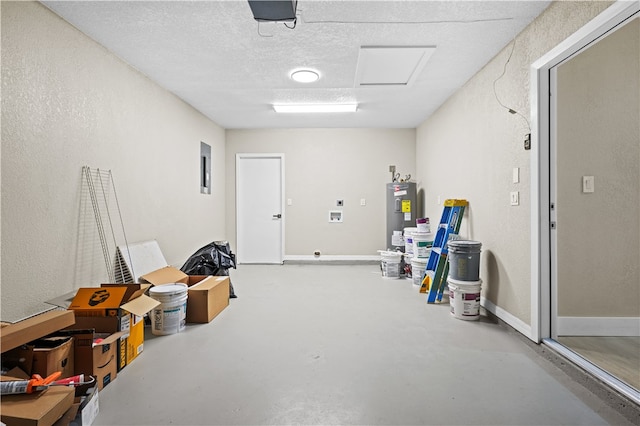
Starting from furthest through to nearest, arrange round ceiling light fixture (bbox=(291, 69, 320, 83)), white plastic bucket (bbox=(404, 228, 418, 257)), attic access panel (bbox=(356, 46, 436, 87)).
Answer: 1. white plastic bucket (bbox=(404, 228, 418, 257))
2. round ceiling light fixture (bbox=(291, 69, 320, 83))
3. attic access panel (bbox=(356, 46, 436, 87))

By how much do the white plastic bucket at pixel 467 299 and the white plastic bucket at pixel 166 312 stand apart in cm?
251

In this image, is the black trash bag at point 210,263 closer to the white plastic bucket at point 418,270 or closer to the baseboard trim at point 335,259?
the baseboard trim at point 335,259

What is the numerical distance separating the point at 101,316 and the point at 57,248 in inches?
29.3

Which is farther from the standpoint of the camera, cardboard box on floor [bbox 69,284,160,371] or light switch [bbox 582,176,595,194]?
light switch [bbox 582,176,595,194]

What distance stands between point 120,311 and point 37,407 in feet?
2.66

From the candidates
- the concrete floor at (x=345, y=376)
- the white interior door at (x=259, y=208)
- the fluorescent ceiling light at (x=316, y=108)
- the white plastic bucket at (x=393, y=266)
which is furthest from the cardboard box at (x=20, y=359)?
the white interior door at (x=259, y=208)

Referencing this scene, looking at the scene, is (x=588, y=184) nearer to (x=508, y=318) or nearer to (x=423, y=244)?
(x=508, y=318)

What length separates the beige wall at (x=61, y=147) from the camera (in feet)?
6.94

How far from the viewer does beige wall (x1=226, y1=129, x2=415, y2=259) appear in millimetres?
6129

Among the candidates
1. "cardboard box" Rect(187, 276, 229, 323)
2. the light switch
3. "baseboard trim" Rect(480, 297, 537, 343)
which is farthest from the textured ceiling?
"baseboard trim" Rect(480, 297, 537, 343)

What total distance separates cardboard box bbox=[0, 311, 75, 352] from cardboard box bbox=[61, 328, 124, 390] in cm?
12

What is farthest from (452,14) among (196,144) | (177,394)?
(196,144)

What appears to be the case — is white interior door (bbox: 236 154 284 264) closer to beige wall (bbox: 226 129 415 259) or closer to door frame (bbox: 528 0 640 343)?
beige wall (bbox: 226 129 415 259)

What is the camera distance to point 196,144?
4938 mm
